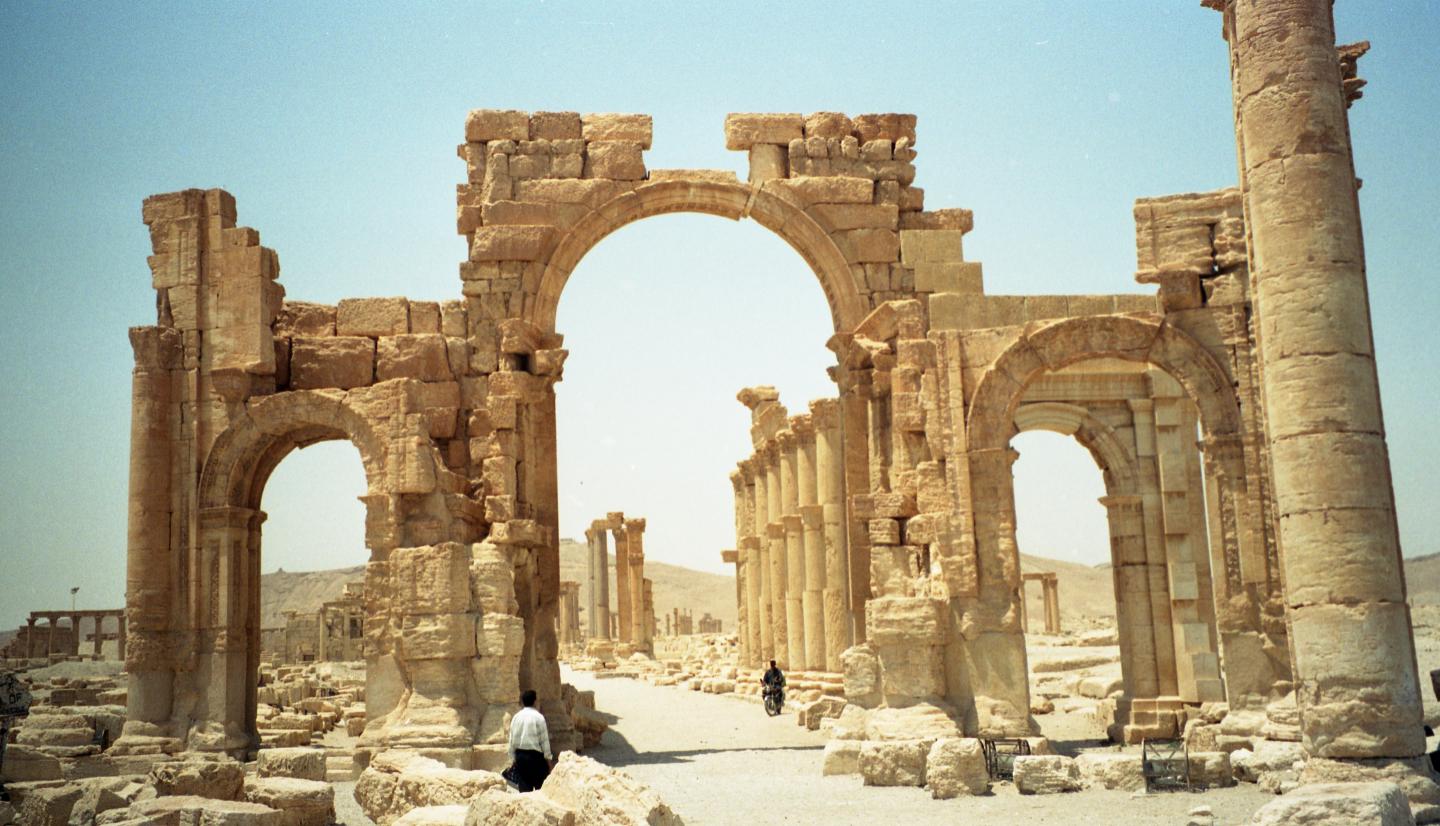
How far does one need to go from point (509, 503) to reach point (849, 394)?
179 inches

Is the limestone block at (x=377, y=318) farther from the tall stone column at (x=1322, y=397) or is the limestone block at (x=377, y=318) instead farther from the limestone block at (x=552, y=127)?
the tall stone column at (x=1322, y=397)

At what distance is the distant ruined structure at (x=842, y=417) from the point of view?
14430mm

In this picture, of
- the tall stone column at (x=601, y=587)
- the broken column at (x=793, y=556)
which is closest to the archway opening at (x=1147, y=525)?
the broken column at (x=793, y=556)

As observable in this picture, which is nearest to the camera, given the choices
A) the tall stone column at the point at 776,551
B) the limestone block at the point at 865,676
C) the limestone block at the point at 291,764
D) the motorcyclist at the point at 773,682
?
the limestone block at the point at 291,764

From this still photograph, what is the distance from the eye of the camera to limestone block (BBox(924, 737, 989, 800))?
12.2 metres

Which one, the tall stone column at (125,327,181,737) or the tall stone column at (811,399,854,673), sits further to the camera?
the tall stone column at (811,399,854,673)

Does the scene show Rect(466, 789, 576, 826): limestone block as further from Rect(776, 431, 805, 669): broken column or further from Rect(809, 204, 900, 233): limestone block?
Rect(776, 431, 805, 669): broken column

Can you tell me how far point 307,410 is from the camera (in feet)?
53.9

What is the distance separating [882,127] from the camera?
1862cm

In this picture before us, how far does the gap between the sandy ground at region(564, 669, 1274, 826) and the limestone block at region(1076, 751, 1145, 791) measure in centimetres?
16

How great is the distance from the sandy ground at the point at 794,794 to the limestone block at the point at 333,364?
5.30 metres

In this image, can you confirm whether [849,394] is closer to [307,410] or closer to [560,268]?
[560,268]

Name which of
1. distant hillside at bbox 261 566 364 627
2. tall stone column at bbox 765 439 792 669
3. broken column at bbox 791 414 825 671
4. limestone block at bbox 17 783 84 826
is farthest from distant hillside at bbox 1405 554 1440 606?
distant hillside at bbox 261 566 364 627

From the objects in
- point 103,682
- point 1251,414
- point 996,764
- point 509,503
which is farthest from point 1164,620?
point 103,682
